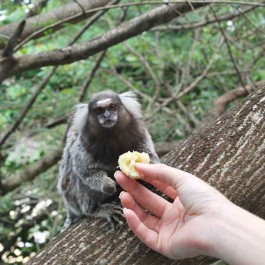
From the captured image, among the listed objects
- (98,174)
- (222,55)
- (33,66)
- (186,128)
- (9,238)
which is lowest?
(9,238)

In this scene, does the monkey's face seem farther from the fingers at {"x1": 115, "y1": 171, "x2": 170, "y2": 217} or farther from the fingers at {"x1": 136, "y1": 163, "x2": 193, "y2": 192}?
the fingers at {"x1": 136, "y1": 163, "x2": 193, "y2": 192}

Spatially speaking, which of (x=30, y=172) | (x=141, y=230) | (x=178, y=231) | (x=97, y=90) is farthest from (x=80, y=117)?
(x=97, y=90)

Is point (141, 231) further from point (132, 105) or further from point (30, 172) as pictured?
point (30, 172)

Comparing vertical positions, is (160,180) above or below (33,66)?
below

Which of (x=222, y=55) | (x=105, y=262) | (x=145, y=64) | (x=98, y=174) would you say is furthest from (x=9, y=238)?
(x=105, y=262)

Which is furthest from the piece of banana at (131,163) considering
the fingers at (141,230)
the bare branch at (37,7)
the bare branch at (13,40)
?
the bare branch at (37,7)

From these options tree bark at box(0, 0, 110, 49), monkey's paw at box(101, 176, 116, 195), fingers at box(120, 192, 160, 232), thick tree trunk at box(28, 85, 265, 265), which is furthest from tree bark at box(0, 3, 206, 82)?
fingers at box(120, 192, 160, 232)

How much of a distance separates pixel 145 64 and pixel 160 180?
418 cm

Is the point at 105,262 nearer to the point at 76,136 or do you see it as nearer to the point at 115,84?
the point at 76,136

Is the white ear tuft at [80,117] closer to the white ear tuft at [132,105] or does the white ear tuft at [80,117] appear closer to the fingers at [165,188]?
the white ear tuft at [132,105]

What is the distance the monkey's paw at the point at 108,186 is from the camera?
2.77 meters

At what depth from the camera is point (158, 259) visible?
2256mm

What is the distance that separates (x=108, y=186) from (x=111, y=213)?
10.2 inches

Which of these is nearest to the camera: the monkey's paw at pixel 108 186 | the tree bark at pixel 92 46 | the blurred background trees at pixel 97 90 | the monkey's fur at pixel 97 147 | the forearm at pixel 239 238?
the forearm at pixel 239 238
